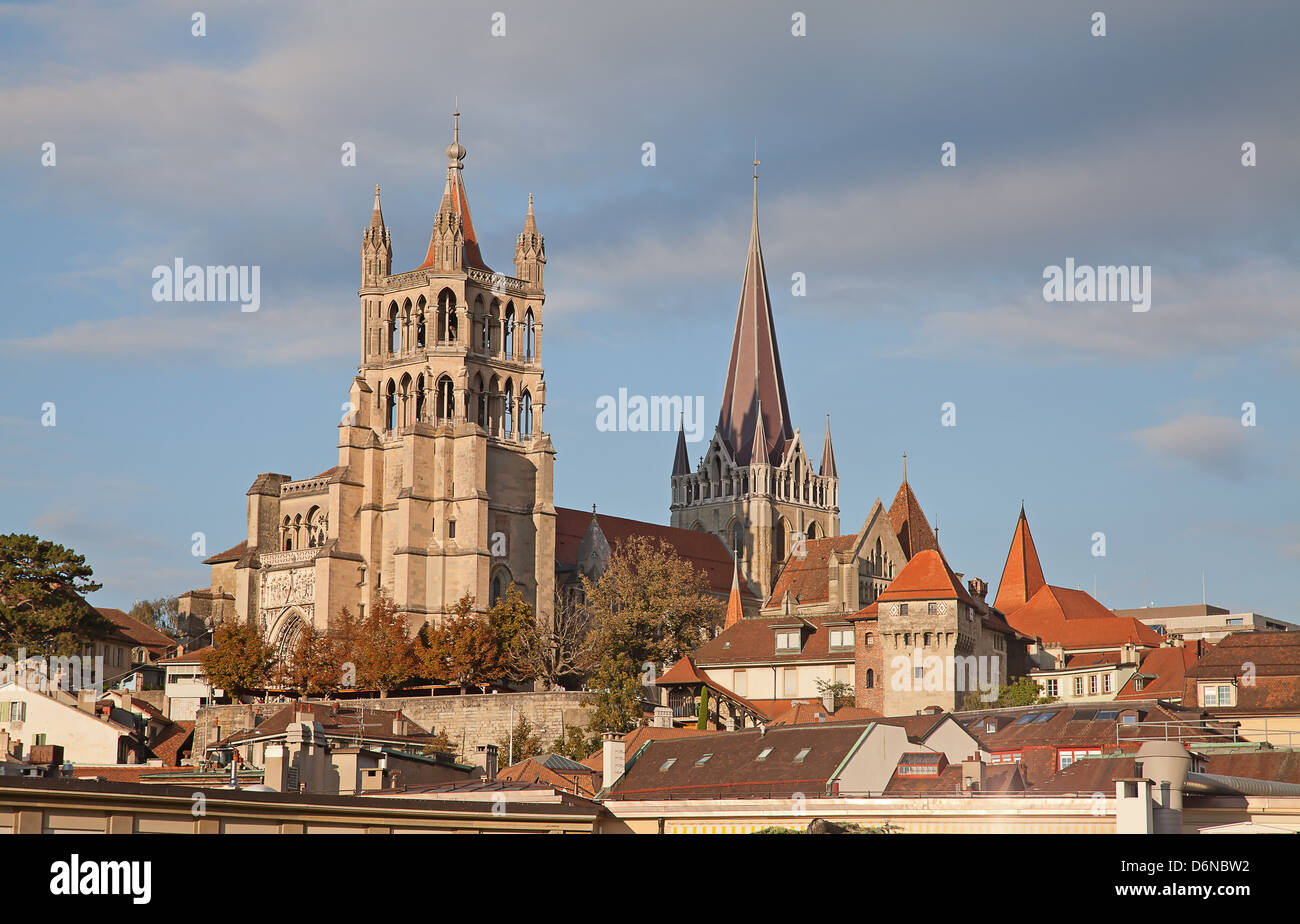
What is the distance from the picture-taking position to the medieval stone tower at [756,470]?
499 ft

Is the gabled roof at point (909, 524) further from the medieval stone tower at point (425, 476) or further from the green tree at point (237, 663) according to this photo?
the green tree at point (237, 663)

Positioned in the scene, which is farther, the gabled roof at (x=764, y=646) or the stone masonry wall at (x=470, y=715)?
the gabled roof at (x=764, y=646)

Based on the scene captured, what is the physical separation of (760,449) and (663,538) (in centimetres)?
2180

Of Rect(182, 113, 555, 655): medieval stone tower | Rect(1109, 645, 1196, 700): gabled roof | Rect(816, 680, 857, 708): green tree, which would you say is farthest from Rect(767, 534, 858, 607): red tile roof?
Rect(1109, 645, 1196, 700): gabled roof

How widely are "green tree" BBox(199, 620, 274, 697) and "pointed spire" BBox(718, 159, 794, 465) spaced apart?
208 ft

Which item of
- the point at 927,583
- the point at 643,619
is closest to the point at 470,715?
the point at 643,619

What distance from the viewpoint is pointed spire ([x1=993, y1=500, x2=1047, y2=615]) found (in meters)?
118

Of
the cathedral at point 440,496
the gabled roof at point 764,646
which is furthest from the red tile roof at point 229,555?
the gabled roof at point 764,646

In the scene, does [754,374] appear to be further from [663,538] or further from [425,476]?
[425,476]

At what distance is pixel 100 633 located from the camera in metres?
98.8

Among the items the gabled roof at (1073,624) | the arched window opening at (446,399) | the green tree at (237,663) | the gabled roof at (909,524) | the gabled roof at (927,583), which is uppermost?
the arched window opening at (446,399)

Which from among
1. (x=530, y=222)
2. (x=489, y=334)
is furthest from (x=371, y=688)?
(x=530, y=222)

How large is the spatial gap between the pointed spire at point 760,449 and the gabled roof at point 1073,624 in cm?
4399
